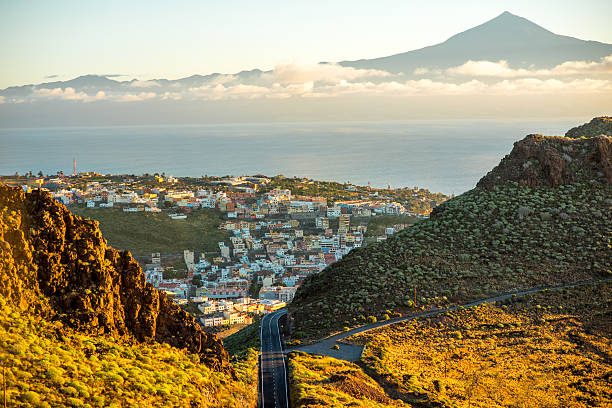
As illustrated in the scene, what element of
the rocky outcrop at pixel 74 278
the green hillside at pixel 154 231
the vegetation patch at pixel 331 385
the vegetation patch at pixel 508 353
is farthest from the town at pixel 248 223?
the rocky outcrop at pixel 74 278

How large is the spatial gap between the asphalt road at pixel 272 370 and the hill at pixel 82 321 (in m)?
0.60

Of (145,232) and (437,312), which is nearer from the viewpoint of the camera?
(437,312)

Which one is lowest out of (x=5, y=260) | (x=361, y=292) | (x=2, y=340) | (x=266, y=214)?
(x=266, y=214)

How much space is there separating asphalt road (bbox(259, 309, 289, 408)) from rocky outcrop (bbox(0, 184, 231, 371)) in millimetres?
1686

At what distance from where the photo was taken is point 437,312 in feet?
67.1

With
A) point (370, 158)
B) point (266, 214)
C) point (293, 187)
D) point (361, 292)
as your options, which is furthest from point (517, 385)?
point (370, 158)

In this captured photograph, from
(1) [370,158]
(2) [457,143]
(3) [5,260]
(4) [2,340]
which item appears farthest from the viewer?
(2) [457,143]

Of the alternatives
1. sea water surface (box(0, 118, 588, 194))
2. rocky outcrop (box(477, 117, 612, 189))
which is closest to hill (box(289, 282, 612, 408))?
rocky outcrop (box(477, 117, 612, 189))

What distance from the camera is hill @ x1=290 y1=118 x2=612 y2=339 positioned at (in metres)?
21.1

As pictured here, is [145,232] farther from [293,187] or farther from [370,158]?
[370,158]

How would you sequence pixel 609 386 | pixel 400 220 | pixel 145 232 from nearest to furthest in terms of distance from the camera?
pixel 609 386
pixel 145 232
pixel 400 220

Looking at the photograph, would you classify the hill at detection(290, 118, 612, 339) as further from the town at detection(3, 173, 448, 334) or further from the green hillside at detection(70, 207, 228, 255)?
the green hillside at detection(70, 207, 228, 255)

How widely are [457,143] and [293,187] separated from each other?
379 ft

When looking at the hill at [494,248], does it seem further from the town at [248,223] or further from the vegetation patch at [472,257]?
the town at [248,223]
